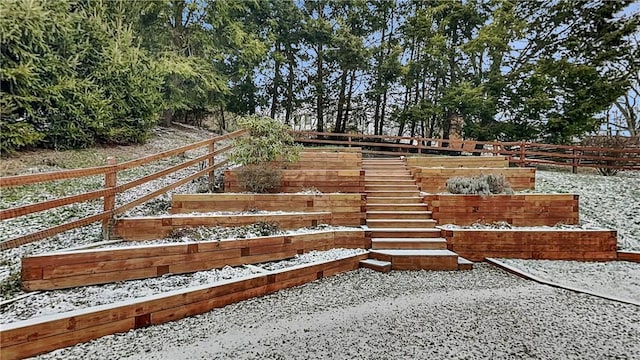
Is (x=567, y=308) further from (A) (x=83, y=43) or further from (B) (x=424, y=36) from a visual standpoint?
(B) (x=424, y=36)

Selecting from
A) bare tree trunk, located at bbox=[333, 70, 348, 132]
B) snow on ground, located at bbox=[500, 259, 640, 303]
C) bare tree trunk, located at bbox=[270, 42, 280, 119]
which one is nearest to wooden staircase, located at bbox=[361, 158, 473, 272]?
snow on ground, located at bbox=[500, 259, 640, 303]

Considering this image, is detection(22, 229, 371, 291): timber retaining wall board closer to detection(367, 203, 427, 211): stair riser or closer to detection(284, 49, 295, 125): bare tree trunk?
detection(367, 203, 427, 211): stair riser

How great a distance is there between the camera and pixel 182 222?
3.81m

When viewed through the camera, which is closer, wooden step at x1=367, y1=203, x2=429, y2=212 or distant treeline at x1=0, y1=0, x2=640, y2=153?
wooden step at x1=367, y1=203, x2=429, y2=212

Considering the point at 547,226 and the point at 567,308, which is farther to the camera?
the point at 547,226

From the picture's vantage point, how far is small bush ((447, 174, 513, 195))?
510 cm

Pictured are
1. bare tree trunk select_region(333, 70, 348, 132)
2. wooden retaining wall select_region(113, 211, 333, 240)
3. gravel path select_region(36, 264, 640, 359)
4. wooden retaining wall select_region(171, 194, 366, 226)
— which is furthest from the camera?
bare tree trunk select_region(333, 70, 348, 132)

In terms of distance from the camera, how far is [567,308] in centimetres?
285

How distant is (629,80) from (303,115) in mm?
11278

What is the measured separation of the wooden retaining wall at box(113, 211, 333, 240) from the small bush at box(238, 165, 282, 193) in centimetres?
97

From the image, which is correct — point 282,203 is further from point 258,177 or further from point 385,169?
point 385,169

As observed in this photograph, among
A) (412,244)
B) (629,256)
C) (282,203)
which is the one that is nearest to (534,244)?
(629,256)

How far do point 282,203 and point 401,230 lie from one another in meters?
1.78

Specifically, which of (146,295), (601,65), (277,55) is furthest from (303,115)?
(146,295)
